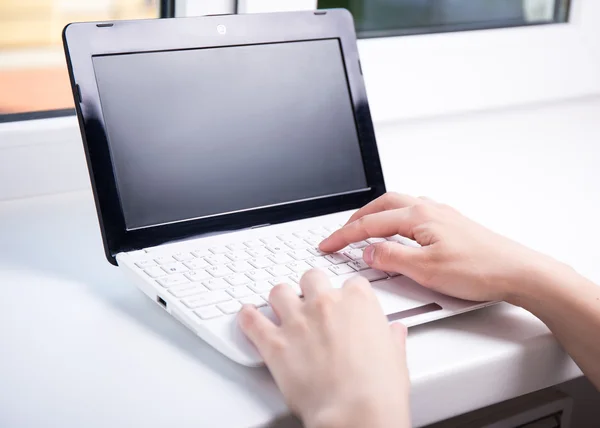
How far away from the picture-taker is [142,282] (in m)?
0.65

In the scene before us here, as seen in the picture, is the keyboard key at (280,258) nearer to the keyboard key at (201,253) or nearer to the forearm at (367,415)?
the keyboard key at (201,253)

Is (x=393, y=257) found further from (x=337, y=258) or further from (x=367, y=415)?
(x=367, y=415)

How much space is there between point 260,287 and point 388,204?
7.5 inches

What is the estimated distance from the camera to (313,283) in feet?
1.96

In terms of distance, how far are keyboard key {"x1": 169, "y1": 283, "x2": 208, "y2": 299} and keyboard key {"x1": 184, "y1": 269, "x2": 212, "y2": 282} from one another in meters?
0.01

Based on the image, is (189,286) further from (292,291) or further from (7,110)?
(7,110)

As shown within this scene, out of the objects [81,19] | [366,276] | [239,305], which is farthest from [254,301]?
[81,19]

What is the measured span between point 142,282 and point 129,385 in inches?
5.6

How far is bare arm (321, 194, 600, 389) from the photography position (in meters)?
0.60

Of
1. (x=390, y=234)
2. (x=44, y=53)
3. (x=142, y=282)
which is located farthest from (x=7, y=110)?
(x=390, y=234)

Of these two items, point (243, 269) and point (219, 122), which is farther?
point (219, 122)

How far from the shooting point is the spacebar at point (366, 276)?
65cm

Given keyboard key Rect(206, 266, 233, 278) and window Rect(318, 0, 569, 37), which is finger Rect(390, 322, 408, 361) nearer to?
keyboard key Rect(206, 266, 233, 278)

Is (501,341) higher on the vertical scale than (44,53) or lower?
lower
